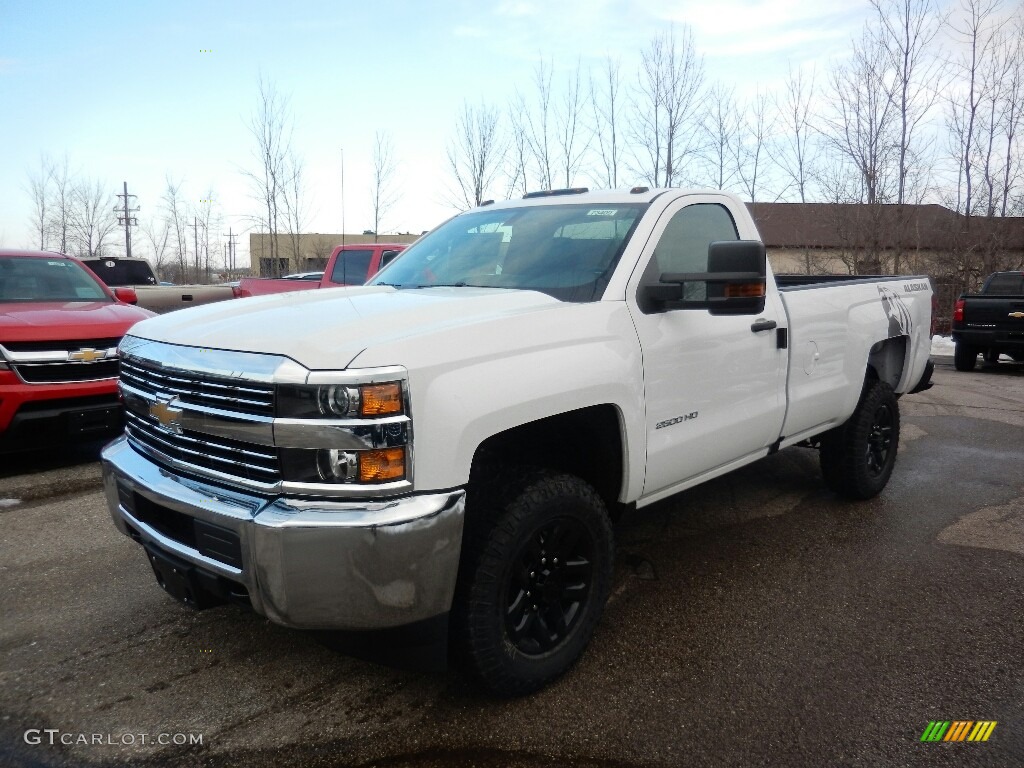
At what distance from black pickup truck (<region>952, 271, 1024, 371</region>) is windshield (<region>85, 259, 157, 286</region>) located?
14.2 m

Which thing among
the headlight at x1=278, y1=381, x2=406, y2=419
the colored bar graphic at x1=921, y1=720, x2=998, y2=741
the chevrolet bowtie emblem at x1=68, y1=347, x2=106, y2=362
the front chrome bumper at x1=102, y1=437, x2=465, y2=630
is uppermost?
the headlight at x1=278, y1=381, x2=406, y2=419

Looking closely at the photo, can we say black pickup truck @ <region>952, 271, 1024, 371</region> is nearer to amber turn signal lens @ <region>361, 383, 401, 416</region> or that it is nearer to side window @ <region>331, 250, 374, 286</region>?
side window @ <region>331, 250, 374, 286</region>

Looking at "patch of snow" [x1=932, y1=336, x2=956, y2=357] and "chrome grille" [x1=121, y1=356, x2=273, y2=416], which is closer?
"chrome grille" [x1=121, y1=356, x2=273, y2=416]

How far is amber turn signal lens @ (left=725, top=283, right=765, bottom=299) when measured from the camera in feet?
10.0

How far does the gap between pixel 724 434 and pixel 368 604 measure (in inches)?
77.8

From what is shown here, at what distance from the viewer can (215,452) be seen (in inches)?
97.0

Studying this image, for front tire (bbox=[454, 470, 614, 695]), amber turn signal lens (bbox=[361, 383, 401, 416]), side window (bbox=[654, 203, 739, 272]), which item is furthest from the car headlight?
side window (bbox=[654, 203, 739, 272])

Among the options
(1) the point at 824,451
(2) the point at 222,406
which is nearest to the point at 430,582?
(2) the point at 222,406

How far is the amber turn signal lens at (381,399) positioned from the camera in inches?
86.7

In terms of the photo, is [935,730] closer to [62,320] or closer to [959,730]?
[959,730]

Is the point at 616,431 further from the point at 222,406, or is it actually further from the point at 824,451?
the point at 824,451

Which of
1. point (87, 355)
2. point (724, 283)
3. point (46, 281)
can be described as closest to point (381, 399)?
point (724, 283)

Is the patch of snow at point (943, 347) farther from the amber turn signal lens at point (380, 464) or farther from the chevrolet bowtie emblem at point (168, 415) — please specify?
the chevrolet bowtie emblem at point (168, 415)

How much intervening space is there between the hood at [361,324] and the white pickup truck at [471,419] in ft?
0.04
